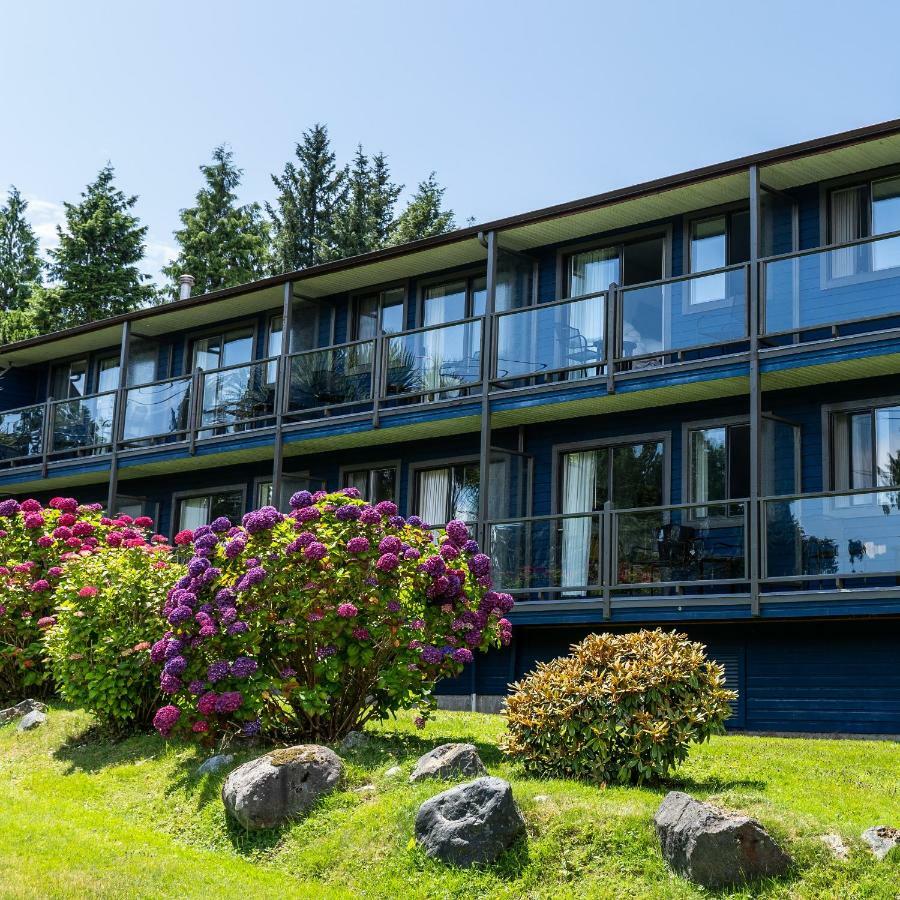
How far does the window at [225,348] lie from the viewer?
94.4 feet

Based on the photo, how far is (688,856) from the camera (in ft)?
30.2

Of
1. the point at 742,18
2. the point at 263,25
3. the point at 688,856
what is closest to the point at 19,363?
the point at 263,25

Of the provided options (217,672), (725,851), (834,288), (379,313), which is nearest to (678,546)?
(834,288)

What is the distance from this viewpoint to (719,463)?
1998 cm

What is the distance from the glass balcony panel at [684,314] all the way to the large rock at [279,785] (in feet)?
30.0

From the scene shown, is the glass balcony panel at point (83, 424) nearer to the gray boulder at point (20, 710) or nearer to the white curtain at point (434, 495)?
the white curtain at point (434, 495)

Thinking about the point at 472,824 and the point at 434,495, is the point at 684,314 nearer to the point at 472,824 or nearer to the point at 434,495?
the point at 434,495

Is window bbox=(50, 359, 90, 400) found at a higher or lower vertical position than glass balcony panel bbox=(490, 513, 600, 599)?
higher

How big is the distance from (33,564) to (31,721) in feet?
8.66

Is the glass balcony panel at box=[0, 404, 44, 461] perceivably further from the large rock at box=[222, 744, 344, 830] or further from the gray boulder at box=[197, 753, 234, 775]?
the large rock at box=[222, 744, 344, 830]

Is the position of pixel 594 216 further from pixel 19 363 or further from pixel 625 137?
pixel 625 137

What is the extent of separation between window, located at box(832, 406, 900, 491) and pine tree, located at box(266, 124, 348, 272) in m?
34.3

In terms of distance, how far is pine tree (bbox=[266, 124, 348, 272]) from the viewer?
5212 cm

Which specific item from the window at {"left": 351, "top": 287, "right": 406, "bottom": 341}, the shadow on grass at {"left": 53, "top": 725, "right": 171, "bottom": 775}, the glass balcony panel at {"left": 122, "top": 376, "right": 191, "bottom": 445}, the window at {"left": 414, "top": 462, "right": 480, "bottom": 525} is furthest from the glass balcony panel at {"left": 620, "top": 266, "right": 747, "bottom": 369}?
the glass balcony panel at {"left": 122, "top": 376, "right": 191, "bottom": 445}
